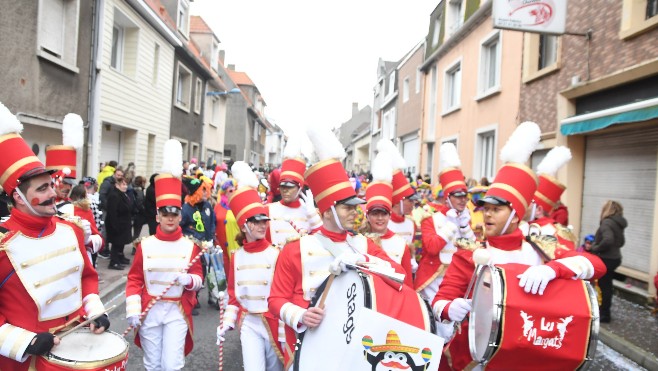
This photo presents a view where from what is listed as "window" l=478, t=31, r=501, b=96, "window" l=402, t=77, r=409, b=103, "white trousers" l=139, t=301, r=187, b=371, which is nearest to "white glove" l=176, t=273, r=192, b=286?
"white trousers" l=139, t=301, r=187, b=371

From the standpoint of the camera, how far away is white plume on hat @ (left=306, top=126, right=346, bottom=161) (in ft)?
11.4

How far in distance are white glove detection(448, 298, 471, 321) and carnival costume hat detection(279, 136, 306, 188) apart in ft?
11.6

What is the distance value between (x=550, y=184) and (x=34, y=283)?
546cm

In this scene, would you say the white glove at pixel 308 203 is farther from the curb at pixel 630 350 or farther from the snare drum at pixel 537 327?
the curb at pixel 630 350

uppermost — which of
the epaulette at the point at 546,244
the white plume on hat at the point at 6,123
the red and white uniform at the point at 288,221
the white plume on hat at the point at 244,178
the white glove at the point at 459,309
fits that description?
the white plume on hat at the point at 6,123

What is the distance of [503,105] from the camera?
1493 cm

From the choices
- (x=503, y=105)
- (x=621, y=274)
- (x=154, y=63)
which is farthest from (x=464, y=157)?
(x=154, y=63)

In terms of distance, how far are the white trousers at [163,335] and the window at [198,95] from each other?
22058 mm

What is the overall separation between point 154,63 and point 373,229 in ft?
53.6

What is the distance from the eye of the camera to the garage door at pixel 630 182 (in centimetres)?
903

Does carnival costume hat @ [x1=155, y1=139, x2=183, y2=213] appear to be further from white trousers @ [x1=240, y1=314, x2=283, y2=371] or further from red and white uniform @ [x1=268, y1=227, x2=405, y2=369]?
red and white uniform @ [x1=268, y1=227, x2=405, y2=369]

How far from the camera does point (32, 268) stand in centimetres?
316

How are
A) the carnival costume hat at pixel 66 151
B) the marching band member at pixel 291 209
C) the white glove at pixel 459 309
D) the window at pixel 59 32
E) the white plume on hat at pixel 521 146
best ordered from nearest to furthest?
the white glove at pixel 459 309
the white plume on hat at pixel 521 146
the carnival costume hat at pixel 66 151
the marching band member at pixel 291 209
the window at pixel 59 32

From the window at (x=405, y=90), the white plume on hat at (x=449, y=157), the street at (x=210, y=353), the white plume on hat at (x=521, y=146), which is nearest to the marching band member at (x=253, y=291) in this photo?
the street at (x=210, y=353)
